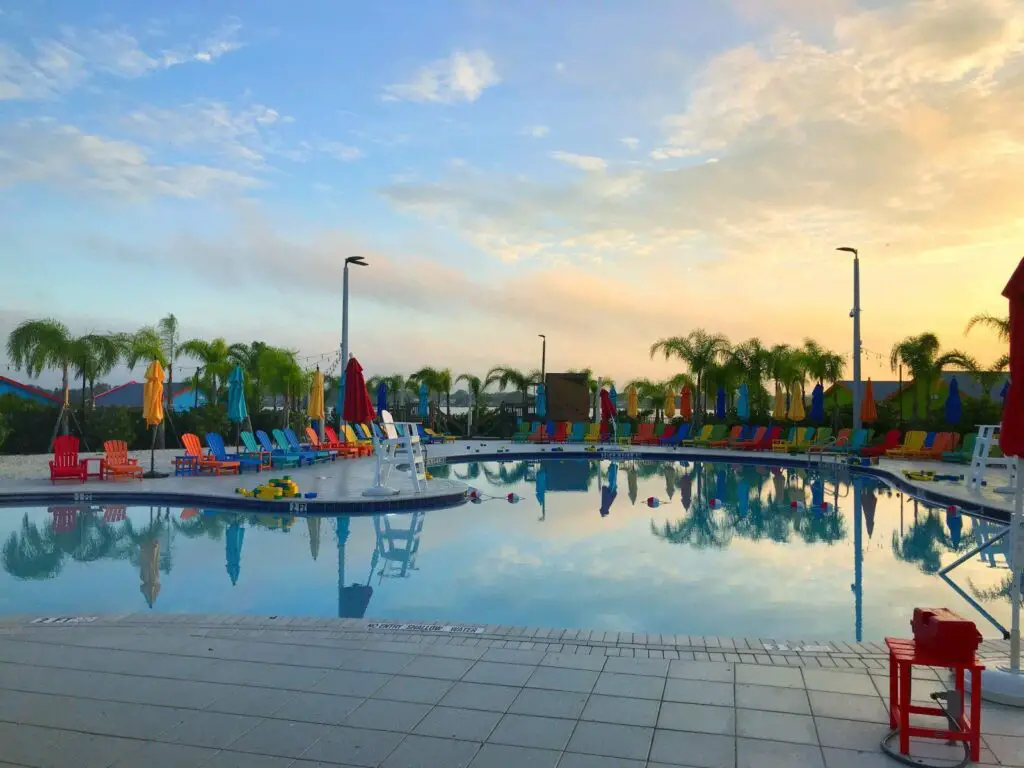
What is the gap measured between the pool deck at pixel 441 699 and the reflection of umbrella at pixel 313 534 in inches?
136

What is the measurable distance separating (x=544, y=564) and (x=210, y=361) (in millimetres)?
22042

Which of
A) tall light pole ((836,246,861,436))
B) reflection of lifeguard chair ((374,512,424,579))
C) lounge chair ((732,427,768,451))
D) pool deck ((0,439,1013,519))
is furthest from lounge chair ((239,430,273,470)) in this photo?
tall light pole ((836,246,861,436))

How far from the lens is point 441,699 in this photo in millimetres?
3734

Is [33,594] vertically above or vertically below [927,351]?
below

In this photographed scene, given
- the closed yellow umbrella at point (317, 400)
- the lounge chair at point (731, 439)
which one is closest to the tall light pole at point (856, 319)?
the lounge chair at point (731, 439)

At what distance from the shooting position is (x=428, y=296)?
23.6 m

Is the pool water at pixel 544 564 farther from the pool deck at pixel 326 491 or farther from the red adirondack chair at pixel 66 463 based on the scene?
the red adirondack chair at pixel 66 463

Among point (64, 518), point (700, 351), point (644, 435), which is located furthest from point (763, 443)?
point (64, 518)

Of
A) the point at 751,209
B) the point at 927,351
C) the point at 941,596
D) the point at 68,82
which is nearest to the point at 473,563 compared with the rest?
the point at 941,596

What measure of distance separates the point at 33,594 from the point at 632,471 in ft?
43.9

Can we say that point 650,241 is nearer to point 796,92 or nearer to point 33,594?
point 796,92

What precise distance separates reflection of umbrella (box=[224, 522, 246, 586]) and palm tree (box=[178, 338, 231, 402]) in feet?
57.4

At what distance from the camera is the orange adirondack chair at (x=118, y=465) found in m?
13.3

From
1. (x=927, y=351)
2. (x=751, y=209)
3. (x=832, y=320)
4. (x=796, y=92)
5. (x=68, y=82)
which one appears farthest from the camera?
(x=832, y=320)
